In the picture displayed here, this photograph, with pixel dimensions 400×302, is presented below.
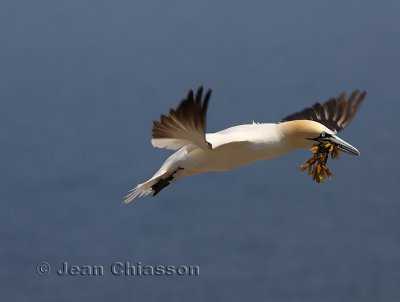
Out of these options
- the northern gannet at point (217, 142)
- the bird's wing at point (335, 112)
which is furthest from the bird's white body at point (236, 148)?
the bird's wing at point (335, 112)

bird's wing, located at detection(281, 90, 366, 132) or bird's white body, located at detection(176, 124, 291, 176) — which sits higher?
bird's wing, located at detection(281, 90, 366, 132)

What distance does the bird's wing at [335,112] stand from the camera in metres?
7.48

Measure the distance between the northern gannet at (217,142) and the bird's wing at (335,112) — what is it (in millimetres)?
950

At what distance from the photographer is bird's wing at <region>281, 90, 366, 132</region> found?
7480 mm

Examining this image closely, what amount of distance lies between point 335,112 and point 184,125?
2002 millimetres

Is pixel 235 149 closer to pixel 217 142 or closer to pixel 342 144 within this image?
pixel 217 142

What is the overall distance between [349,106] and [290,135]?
1.36 m

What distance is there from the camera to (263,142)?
630cm

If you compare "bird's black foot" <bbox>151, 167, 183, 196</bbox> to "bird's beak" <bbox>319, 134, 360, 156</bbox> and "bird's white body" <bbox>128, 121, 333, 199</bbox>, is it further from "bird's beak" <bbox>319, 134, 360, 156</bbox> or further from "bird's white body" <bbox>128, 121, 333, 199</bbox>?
"bird's beak" <bbox>319, 134, 360, 156</bbox>

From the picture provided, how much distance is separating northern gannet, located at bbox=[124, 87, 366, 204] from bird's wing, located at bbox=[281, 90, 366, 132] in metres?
0.95

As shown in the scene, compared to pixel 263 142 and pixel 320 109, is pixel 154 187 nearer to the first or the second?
pixel 263 142

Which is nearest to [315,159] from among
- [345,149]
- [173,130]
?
[345,149]

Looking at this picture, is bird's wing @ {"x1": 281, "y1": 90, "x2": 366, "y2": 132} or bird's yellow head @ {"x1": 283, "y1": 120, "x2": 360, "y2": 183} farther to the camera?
bird's wing @ {"x1": 281, "y1": 90, "x2": 366, "y2": 132}

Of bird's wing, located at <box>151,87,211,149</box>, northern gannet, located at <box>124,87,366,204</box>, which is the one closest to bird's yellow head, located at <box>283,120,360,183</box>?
northern gannet, located at <box>124,87,366,204</box>
